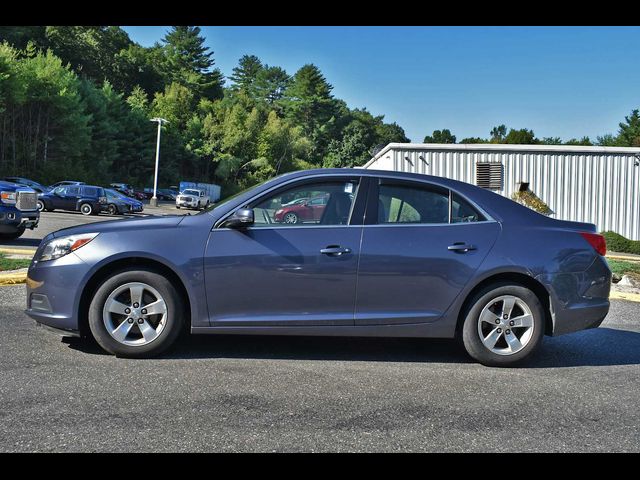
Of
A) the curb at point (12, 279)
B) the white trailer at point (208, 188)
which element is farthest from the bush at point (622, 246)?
the white trailer at point (208, 188)

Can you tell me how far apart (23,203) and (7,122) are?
4661 cm

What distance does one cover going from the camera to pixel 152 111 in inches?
2980

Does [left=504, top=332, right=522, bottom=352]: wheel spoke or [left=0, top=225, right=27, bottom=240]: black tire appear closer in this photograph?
[left=504, top=332, right=522, bottom=352]: wheel spoke

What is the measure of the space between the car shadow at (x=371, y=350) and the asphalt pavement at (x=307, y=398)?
0.02 metres

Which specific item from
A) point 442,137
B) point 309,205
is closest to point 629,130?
point 442,137

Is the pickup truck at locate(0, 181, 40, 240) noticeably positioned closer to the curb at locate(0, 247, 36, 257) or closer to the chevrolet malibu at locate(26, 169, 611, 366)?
the curb at locate(0, 247, 36, 257)

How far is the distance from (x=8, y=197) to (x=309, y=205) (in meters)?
9.36

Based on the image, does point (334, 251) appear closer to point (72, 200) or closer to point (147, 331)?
point (147, 331)

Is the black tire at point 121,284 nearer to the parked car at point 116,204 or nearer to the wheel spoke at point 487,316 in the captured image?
the wheel spoke at point 487,316

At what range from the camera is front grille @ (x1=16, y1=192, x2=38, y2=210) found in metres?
12.3

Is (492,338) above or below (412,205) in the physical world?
below

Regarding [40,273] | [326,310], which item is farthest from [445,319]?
[40,273]

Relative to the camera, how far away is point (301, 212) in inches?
197

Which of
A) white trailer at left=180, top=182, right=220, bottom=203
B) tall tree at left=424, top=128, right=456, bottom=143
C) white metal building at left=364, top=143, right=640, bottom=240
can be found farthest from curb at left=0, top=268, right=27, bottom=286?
tall tree at left=424, top=128, right=456, bottom=143
